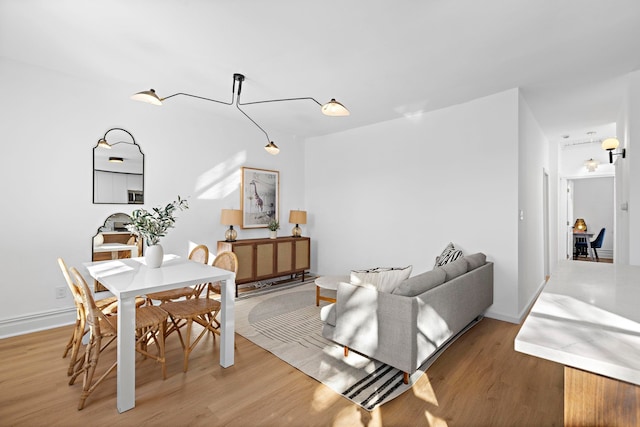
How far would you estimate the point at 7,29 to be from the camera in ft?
8.07

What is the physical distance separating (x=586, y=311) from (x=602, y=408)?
1.42 ft

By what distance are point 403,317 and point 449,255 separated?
179 cm

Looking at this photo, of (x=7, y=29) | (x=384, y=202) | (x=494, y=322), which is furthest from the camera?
(x=384, y=202)

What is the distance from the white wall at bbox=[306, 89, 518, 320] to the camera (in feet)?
11.5

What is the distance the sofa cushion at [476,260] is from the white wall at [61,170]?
3.54 m

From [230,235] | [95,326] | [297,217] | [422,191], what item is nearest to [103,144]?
[230,235]

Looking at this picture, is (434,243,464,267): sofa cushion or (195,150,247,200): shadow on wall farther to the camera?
(195,150,247,200): shadow on wall

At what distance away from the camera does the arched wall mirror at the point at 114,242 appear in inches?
137

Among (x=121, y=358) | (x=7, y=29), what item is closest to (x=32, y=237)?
(x=7, y=29)

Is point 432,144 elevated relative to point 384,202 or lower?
elevated

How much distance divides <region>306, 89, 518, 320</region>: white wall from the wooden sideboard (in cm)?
54

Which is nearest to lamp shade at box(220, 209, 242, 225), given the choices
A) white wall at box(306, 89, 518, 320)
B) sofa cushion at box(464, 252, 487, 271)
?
white wall at box(306, 89, 518, 320)

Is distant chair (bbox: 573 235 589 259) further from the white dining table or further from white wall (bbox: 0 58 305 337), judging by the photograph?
the white dining table

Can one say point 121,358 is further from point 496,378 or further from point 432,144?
point 432,144
